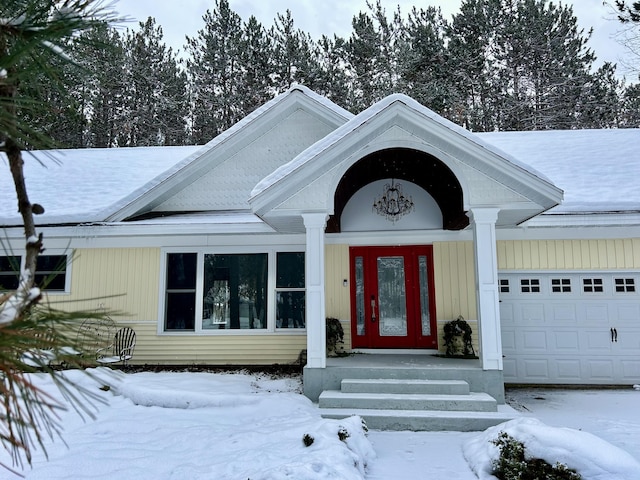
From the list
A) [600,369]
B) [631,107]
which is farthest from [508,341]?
[631,107]

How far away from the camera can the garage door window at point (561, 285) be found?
7.96 meters

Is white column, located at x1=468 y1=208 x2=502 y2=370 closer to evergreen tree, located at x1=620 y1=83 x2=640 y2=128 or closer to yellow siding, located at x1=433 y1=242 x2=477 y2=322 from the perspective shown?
yellow siding, located at x1=433 y1=242 x2=477 y2=322

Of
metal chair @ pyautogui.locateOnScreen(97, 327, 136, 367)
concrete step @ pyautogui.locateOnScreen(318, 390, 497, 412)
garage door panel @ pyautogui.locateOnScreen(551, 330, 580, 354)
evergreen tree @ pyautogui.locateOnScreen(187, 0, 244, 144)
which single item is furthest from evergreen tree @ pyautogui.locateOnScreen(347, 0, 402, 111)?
concrete step @ pyautogui.locateOnScreen(318, 390, 497, 412)

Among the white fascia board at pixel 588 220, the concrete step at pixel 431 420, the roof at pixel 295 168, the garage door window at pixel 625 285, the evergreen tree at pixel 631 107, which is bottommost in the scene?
the concrete step at pixel 431 420

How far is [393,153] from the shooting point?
6.99 metres

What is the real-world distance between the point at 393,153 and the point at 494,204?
173 cm

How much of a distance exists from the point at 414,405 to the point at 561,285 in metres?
4.01

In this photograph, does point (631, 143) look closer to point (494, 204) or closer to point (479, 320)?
point (494, 204)

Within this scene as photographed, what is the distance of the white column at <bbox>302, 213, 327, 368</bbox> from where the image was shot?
6.32 m

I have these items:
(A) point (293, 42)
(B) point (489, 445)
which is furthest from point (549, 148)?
(A) point (293, 42)

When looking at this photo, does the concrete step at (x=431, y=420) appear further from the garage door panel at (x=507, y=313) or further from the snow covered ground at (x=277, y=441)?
the garage door panel at (x=507, y=313)

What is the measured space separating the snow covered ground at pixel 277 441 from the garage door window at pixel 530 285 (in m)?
2.00

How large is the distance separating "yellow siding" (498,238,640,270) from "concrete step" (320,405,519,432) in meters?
3.22

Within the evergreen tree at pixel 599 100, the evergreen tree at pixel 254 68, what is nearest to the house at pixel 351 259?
the evergreen tree at pixel 599 100
